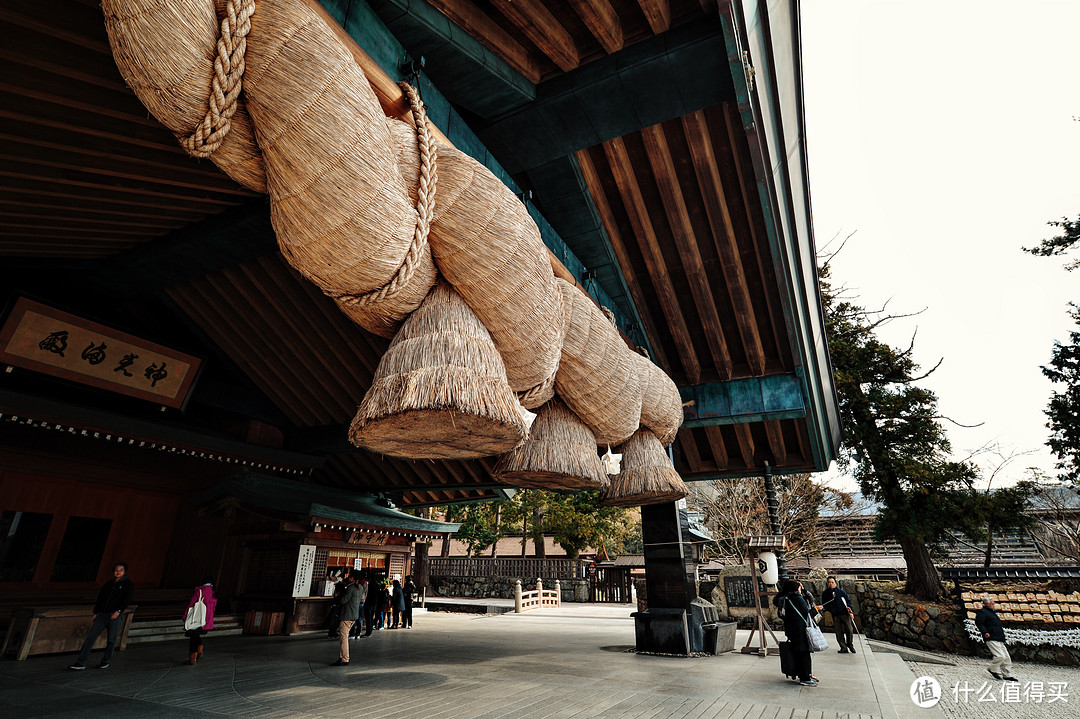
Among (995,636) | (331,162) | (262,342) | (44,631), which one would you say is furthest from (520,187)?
(995,636)

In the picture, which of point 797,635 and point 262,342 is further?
point 262,342

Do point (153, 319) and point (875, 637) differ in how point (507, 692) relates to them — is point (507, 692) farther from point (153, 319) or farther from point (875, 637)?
point (875, 637)

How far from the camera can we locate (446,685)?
4883 millimetres

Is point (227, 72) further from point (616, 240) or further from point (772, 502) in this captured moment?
point (772, 502)

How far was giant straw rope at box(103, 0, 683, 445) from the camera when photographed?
4.51ft

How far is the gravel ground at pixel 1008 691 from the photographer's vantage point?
709 cm

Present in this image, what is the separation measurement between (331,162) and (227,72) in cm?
36

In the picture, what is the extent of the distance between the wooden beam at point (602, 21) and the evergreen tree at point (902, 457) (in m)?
14.0

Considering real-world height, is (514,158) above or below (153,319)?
below

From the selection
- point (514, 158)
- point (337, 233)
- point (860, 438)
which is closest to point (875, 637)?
point (860, 438)

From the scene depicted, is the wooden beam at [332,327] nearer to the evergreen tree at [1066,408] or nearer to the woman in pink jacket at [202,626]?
the woman in pink jacket at [202,626]

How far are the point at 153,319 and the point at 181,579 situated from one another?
4720 millimetres

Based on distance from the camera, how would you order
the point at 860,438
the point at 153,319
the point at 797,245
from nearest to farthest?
the point at 797,245
the point at 153,319
the point at 860,438

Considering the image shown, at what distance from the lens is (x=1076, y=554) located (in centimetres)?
1633
